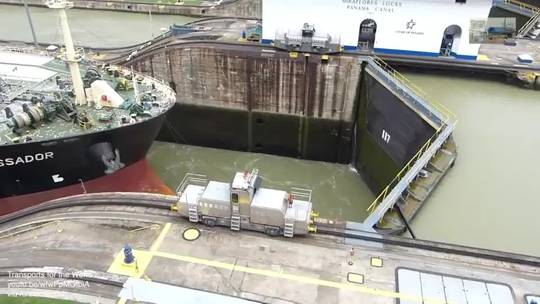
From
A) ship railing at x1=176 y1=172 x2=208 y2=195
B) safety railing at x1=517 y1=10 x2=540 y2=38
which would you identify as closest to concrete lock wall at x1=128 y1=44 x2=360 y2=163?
ship railing at x1=176 y1=172 x2=208 y2=195

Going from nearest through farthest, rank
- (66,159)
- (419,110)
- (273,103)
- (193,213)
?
(193,213) → (66,159) → (419,110) → (273,103)

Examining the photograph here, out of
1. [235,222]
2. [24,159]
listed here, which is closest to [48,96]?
[24,159]

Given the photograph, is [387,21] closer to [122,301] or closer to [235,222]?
[235,222]

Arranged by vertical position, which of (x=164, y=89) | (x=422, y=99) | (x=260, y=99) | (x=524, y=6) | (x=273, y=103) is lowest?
(x=273, y=103)

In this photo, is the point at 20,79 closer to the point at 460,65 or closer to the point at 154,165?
the point at 154,165

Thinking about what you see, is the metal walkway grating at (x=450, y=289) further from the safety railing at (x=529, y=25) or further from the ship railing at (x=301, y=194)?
the safety railing at (x=529, y=25)
